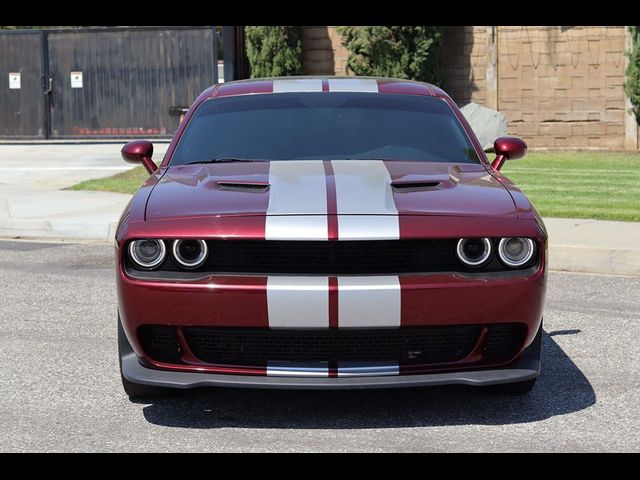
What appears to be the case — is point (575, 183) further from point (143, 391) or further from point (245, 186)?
point (143, 391)

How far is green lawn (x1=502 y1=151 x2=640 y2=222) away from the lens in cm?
1114

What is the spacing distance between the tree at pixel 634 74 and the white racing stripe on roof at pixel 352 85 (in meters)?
12.3

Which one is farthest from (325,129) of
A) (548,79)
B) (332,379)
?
(548,79)

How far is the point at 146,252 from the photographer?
14.9 ft

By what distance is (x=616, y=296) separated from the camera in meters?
7.70

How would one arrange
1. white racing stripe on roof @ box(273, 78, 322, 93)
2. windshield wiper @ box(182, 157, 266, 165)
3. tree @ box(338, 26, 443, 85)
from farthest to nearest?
tree @ box(338, 26, 443, 85) → white racing stripe on roof @ box(273, 78, 322, 93) → windshield wiper @ box(182, 157, 266, 165)

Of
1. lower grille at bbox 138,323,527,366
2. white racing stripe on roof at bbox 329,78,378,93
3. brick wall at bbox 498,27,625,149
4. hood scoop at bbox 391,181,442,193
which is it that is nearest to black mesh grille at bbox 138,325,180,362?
lower grille at bbox 138,323,527,366

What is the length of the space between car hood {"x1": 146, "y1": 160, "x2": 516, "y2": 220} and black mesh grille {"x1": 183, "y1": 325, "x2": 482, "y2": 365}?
484 millimetres

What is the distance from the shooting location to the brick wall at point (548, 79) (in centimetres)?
1844

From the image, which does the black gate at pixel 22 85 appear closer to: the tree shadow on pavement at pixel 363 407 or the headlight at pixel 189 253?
the tree shadow on pavement at pixel 363 407

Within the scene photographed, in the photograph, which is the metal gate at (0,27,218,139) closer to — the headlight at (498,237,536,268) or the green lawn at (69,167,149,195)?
the green lawn at (69,167,149,195)

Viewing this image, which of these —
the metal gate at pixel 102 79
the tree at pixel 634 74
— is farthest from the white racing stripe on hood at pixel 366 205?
the metal gate at pixel 102 79
